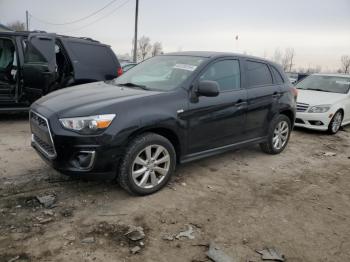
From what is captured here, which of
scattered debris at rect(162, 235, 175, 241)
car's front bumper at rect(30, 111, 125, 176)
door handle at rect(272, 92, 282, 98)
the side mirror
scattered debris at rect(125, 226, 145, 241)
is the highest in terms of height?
the side mirror

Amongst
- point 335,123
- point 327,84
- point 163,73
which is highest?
point 163,73

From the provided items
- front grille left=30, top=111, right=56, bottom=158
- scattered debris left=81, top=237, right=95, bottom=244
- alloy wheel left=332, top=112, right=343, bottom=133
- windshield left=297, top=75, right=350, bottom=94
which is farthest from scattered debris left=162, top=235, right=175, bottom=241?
windshield left=297, top=75, right=350, bottom=94

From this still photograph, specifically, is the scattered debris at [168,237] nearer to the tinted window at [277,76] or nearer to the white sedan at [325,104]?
the tinted window at [277,76]

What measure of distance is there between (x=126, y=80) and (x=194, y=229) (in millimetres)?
2432

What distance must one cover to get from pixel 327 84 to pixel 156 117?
6.93 m

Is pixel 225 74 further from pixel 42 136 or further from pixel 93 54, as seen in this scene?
pixel 93 54

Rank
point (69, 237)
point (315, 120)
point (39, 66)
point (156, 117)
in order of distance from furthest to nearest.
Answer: point (315, 120)
point (39, 66)
point (156, 117)
point (69, 237)

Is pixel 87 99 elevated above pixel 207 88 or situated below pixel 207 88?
below

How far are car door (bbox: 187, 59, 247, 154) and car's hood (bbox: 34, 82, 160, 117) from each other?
68cm

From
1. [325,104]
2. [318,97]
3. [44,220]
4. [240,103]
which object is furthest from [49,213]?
[318,97]

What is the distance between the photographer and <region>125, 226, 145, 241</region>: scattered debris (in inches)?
120

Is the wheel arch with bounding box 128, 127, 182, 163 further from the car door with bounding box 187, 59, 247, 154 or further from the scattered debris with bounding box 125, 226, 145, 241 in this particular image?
the scattered debris with bounding box 125, 226, 145, 241

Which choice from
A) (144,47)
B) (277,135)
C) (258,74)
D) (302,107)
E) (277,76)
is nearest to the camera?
(258,74)

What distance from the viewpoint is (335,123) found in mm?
8133
